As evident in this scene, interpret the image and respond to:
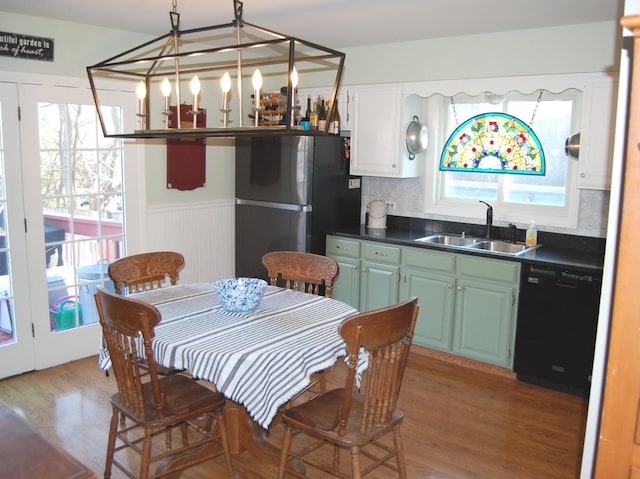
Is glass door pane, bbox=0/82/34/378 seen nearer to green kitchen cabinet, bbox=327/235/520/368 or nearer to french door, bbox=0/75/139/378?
french door, bbox=0/75/139/378

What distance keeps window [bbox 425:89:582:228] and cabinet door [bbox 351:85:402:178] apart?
38 centimetres

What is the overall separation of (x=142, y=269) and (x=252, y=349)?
1.28m

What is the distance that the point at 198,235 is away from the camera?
4930 mm

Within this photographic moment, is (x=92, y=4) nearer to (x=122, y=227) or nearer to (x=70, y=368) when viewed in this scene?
(x=122, y=227)

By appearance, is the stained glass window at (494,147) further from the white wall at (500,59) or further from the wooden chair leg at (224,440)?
the wooden chair leg at (224,440)

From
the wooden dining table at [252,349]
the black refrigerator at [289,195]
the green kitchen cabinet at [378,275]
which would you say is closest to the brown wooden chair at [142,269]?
the wooden dining table at [252,349]

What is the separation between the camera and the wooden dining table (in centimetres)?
228

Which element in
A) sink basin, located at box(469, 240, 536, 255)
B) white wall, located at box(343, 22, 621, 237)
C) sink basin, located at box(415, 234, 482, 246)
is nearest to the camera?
white wall, located at box(343, 22, 621, 237)

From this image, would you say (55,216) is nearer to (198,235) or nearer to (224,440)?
(198,235)

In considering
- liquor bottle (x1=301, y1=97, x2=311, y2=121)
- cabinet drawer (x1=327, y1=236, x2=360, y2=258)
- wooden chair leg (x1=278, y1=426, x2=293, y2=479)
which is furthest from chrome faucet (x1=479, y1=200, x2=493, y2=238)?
wooden chair leg (x1=278, y1=426, x2=293, y2=479)

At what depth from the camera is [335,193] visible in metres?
4.75

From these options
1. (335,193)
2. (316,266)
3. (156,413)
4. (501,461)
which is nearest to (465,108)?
(335,193)

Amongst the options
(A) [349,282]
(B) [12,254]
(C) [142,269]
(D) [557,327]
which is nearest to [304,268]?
(C) [142,269]

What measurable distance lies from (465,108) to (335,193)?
1214 millimetres
